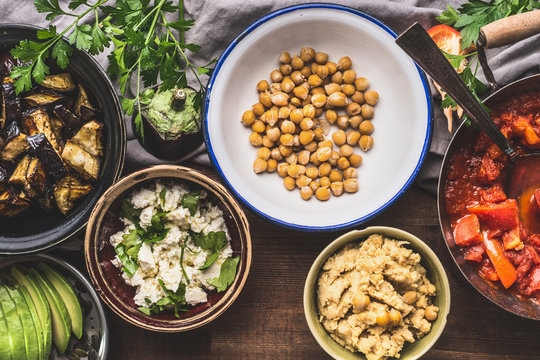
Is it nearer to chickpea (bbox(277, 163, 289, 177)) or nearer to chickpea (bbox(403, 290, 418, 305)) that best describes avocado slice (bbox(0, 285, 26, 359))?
chickpea (bbox(277, 163, 289, 177))

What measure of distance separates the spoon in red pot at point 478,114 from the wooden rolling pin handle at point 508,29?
0.17m

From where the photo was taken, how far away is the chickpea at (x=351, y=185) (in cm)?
256

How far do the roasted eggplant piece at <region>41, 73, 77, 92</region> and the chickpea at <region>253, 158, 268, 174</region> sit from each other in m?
0.90

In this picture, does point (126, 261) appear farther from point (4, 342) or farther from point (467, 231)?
point (467, 231)

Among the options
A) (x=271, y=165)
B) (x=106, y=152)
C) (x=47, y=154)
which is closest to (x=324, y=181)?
(x=271, y=165)

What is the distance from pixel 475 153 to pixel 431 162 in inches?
9.1

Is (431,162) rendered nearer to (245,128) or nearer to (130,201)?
(245,128)

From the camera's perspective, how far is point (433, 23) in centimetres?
260

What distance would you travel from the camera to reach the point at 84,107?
228 centimetres

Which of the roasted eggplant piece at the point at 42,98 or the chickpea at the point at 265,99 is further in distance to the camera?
the chickpea at the point at 265,99

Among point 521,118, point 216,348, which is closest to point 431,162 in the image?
point 521,118

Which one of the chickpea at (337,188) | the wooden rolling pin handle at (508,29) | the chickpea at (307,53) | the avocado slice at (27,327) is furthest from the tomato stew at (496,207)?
the avocado slice at (27,327)

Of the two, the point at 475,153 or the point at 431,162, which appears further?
the point at 431,162

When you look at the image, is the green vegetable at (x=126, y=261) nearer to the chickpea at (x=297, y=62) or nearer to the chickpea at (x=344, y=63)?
the chickpea at (x=297, y=62)
